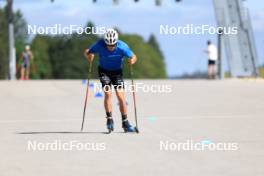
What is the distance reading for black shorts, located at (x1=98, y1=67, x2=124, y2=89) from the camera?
1246cm

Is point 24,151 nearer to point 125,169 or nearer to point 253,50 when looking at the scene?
point 125,169

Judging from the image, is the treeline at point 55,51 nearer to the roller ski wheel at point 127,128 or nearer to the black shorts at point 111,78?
the black shorts at point 111,78

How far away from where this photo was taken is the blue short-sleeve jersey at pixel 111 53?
39.9 feet

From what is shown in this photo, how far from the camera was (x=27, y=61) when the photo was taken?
35.9 meters

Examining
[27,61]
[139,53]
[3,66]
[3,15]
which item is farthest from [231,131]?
[139,53]

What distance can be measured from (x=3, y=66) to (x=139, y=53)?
144 ft

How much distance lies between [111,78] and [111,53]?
49 cm

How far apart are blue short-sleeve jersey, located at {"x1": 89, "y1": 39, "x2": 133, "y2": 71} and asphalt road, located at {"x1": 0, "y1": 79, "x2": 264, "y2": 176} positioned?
42.5 inches

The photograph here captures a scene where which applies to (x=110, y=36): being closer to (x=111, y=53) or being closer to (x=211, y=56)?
(x=111, y=53)

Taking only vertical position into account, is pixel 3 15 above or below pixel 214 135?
above

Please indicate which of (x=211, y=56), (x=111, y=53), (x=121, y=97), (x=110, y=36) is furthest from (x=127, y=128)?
(x=211, y=56)

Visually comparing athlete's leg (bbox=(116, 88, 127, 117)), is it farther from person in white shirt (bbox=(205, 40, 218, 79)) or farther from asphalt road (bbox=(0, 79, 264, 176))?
person in white shirt (bbox=(205, 40, 218, 79))

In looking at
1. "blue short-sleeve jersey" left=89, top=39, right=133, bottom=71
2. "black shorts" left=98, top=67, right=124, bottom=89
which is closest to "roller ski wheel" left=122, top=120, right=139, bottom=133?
"black shorts" left=98, top=67, right=124, bottom=89

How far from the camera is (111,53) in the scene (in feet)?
40.0
